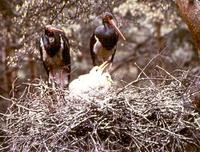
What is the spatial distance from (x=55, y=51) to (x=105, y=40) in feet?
2.05

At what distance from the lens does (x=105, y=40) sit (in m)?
8.53

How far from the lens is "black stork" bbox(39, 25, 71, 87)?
838 cm

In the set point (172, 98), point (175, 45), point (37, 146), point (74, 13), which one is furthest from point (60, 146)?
point (175, 45)

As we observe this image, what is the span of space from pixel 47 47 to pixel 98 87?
1069mm

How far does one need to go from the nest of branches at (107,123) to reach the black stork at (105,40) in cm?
126

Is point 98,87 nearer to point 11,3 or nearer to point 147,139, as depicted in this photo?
point 147,139

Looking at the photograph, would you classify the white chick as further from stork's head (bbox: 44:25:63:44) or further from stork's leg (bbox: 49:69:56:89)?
stork's head (bbox: 44:25:63:44)

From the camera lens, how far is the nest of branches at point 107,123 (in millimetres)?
6996

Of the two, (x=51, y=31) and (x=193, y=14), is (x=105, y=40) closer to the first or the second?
(x=51, y=31)

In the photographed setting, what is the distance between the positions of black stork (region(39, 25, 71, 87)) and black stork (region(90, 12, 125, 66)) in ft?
1.22

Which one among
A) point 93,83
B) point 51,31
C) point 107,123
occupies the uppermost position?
point 51,31

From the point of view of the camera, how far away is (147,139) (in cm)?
701

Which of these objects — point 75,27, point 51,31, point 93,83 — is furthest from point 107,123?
point 75,27

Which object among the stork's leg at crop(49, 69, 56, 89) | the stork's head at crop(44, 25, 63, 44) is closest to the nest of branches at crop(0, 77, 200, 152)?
A: the stork's leg at crop(49, 69, 56, 89)
